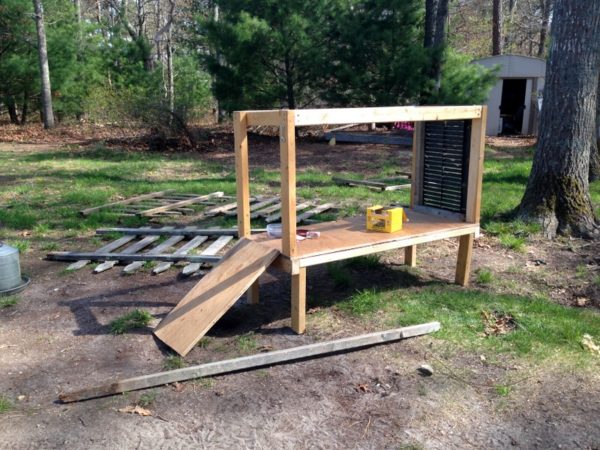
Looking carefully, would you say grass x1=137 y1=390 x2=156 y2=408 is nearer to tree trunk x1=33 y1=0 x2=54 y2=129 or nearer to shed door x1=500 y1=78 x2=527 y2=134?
tree trunk x1=33 y1=0 x2=54 y2=129

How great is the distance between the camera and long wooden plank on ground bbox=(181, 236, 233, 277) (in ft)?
17.7

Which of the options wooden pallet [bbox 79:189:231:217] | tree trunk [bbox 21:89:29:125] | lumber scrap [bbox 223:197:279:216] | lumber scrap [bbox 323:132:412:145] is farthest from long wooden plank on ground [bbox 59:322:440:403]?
tree trunk [bbox 21:89:29:125]

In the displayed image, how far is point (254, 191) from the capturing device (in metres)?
9.44

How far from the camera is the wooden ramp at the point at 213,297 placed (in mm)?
3852

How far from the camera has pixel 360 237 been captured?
4.45 meters

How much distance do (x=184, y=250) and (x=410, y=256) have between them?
7.87ft

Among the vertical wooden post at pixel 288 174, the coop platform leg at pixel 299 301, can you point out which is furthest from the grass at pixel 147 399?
the vertical wooden post at pixel 288 174

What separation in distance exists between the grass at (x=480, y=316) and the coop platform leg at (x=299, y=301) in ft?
1.75

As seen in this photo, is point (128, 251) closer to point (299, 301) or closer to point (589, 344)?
point (299, 301)

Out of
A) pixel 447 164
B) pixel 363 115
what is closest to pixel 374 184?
pixel 447 164

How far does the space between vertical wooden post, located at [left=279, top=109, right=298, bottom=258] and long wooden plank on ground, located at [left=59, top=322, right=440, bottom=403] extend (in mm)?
681

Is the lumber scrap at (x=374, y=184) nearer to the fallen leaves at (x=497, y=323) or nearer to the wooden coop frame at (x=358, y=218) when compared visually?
the wooden coop frame at (x=358, y=218)

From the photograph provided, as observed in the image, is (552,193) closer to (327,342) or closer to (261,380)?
(327,342)

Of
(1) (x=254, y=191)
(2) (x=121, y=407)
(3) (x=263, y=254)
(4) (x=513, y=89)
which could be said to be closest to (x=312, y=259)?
(3) (x=263, y=254)
